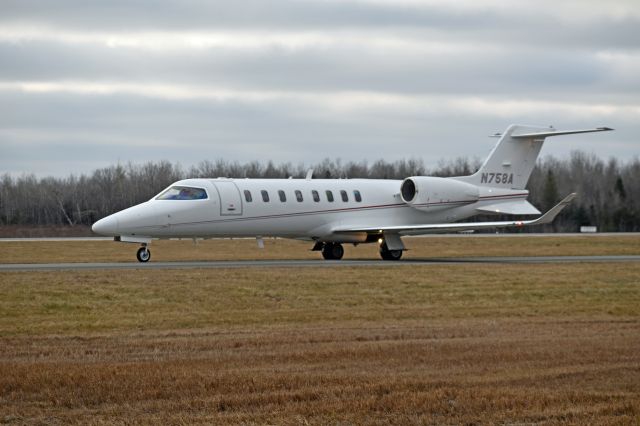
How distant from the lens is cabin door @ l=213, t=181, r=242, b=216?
34906 millimetres

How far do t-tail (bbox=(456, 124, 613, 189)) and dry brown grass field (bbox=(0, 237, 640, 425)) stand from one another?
10219 millimetres

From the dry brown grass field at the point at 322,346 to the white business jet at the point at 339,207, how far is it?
5291mm

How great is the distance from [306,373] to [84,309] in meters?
9.55

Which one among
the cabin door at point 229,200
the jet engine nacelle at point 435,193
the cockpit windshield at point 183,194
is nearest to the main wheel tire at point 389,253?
the jet engine nacelle at point 435,193

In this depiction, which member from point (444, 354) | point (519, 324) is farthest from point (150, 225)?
point (444, 354)

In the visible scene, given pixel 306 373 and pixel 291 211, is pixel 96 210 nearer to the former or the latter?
pixel 291 211

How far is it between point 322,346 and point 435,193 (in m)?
23.6

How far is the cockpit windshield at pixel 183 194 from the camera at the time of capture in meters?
34.6

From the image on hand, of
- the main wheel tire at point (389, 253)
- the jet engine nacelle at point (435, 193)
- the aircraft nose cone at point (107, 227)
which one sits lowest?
the main wheel tire at point (389, 253)

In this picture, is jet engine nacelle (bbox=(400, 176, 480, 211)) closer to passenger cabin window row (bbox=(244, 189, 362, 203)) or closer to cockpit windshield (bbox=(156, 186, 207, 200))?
passenger cabin window row (bbox=(244, 189, 362, 203))

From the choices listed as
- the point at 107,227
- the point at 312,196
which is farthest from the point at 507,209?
the point at 107,227

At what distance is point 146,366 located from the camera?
13.5 m

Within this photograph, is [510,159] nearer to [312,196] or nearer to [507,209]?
[507,209]

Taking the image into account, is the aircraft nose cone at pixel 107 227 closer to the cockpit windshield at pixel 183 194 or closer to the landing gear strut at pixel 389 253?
the cockpit windshield at pixel 183 194
